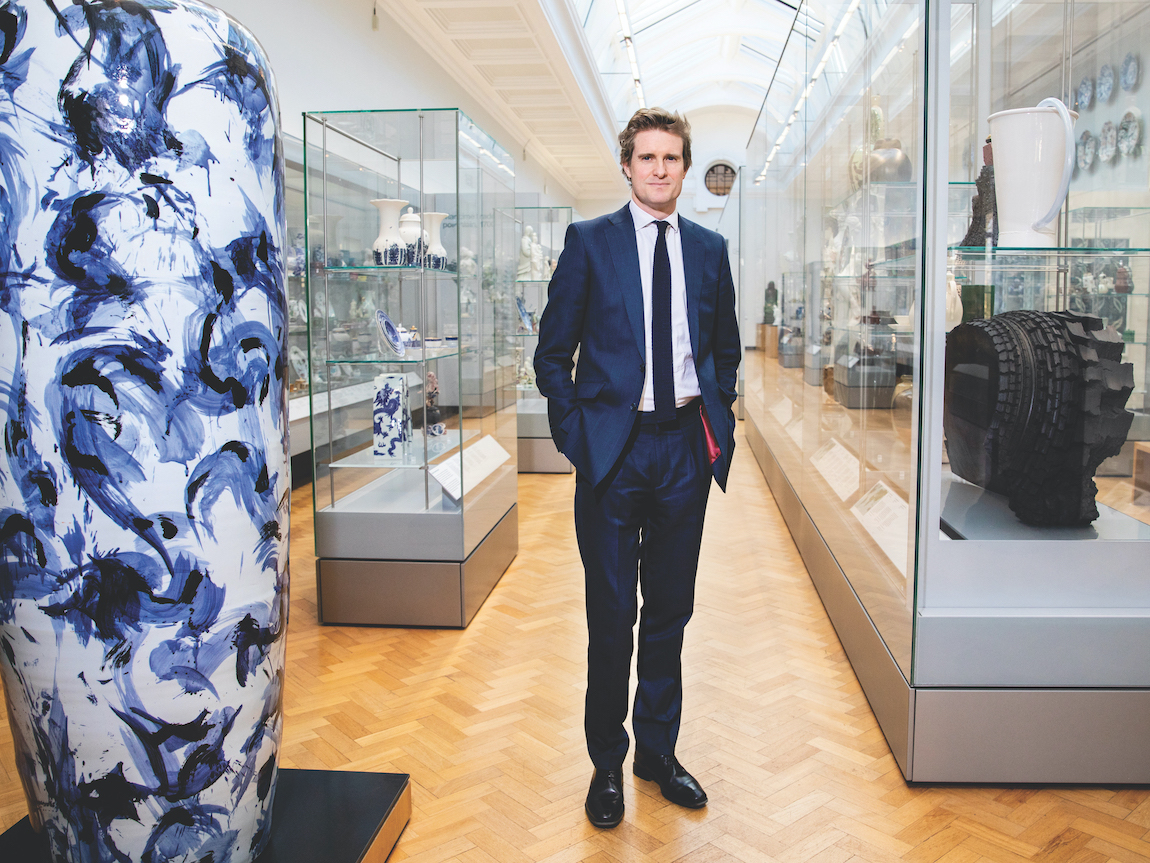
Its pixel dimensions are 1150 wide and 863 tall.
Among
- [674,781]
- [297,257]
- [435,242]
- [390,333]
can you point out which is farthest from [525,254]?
[674,781]

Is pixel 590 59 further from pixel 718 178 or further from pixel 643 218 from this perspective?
pixel 718 178

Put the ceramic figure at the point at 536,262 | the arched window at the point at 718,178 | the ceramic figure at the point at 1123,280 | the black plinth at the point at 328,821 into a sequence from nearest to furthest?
the black plinth at the point at 328,821 < the ceramic figure at the point at 1123,280 < the ceramic figure at the point at 536,262 < the arched window at the point at 718,178

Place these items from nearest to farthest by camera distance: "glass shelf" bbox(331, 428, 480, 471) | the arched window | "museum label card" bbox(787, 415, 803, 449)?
1. "glass shelf" bbox(331, 428, 480, 471)
2. "museum label card" bbox(787, 415, 803, 449)
3. the arched window

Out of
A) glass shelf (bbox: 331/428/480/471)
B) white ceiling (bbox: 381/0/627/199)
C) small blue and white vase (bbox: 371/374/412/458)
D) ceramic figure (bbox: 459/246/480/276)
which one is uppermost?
white ceiling (bbox: 381/0/627/199)

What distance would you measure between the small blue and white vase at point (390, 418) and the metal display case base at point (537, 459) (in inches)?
132

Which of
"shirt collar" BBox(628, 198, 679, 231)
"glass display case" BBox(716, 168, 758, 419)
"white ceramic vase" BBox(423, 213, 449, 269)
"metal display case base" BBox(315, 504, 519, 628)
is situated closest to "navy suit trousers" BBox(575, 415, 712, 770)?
"shirt collar" BBox(628, 198, 679, 231)

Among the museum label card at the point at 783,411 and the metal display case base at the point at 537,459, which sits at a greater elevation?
the museum label card at the point at 783,411

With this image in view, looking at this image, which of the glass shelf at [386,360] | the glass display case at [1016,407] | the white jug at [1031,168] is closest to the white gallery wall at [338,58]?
the glass shelf at [386,360]

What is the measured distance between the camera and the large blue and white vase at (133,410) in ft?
4.55

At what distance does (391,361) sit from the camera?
3.42 meters

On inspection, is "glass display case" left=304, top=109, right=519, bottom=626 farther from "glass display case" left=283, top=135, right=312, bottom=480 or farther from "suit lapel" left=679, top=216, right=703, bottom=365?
"glass display case" left=283, top=135, right=312, bottom=480

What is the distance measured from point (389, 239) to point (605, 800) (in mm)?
2306

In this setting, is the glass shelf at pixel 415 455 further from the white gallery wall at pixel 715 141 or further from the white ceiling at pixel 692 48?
the white gallery wall at pixel 715 141

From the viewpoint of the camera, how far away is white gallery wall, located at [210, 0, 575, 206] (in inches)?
202
